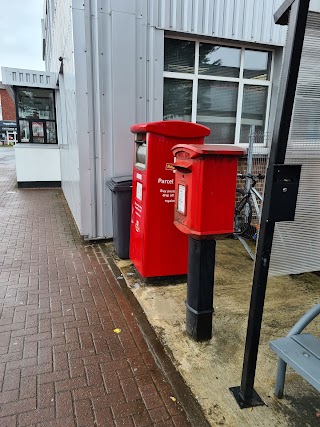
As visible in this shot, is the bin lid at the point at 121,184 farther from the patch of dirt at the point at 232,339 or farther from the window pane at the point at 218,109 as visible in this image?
the window pane at the point at 218,109

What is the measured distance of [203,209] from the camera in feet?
8.60

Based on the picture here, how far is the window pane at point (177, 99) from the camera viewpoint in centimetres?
539

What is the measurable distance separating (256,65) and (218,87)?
2.89 feet

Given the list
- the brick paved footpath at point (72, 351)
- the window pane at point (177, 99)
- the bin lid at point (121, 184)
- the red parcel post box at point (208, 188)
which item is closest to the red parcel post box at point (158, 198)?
the bin lid at point (121, 184)

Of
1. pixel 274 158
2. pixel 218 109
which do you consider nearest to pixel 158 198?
pixel 274 158

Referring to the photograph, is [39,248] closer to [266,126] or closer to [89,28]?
[89,28]

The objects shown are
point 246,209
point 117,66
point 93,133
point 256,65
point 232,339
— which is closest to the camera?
point 232,339

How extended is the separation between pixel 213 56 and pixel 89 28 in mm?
2109

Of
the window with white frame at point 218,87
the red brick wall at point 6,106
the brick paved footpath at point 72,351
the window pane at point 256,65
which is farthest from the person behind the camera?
the red brick wall at point 6,106

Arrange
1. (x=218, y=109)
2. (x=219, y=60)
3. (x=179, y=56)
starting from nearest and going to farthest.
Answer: (x=179, y=56)
(x=219, y=60)
(x=218, y=109)

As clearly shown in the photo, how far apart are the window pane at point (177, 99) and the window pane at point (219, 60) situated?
0.40 m

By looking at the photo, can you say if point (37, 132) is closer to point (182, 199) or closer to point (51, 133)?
point (51, 133)

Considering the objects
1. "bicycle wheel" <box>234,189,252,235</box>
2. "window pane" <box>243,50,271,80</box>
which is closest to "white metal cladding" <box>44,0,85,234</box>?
"bicycle wheel" <box>234,189,252,235</box>

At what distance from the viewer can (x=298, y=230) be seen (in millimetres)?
2164
